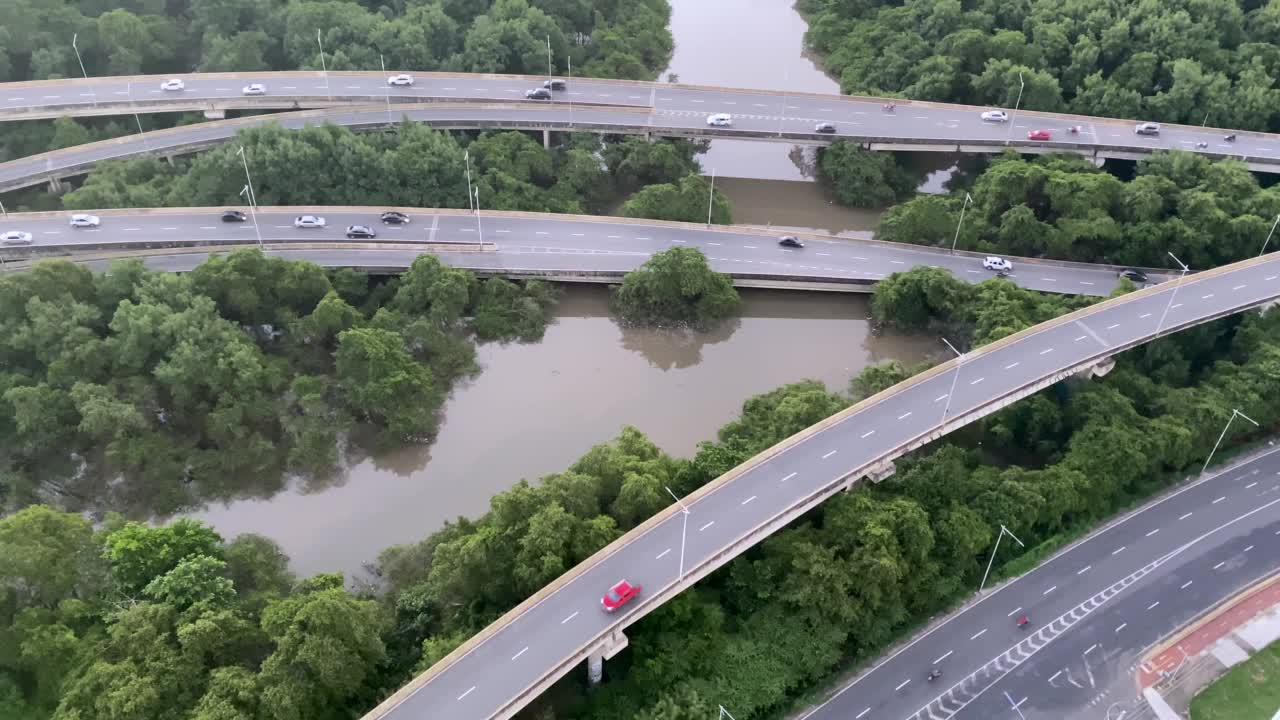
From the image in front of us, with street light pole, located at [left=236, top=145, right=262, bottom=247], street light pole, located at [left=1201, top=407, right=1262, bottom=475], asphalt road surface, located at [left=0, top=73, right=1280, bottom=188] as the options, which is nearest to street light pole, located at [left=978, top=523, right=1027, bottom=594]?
street light pole, located at [left=1201, top=407, right=1262, bottom=475]

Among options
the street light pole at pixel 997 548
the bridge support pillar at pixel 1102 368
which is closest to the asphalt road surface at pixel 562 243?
the bridge support pillar at pixel 1102 368

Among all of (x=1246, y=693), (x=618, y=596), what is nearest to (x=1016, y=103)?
(x=1246, y=693)

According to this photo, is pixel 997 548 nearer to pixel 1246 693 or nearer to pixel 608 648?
pixel 1246 693

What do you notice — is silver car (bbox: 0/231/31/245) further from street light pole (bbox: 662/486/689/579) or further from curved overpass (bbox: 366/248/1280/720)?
street light pole (bbox: 662/486/689/579)

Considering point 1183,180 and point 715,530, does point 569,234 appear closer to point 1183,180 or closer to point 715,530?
point 715,530

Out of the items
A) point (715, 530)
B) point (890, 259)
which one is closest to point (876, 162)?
point (890, 259)
